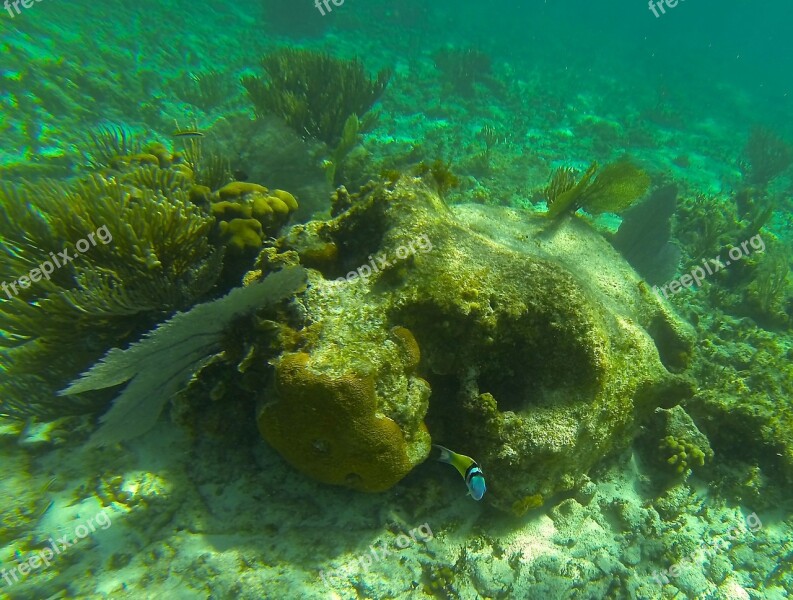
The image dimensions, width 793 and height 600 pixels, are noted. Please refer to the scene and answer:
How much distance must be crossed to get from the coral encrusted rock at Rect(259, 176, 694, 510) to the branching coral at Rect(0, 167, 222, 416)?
92cm

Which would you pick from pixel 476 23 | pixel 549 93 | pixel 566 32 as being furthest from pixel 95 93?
pixel 566 32

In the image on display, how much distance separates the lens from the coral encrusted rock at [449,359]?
267 cm

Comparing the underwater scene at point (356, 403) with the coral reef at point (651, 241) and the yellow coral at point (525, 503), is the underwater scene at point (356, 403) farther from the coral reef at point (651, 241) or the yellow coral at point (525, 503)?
the coral reef at point (651, 241)

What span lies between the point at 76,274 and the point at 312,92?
6.62m

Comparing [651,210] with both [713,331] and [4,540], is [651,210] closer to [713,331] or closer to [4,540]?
[713,331]

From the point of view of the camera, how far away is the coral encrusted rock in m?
2.67

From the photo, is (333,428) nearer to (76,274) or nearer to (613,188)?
(76,274)

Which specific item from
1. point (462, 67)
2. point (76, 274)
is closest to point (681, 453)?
point (76, 274)

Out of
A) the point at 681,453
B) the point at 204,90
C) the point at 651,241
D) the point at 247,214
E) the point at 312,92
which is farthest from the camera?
the point at 204,90

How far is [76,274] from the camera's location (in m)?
2.74

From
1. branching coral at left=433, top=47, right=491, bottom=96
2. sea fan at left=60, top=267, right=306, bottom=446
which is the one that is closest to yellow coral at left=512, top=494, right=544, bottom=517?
sea fan at left=60, top=267, right=306, bottom=446

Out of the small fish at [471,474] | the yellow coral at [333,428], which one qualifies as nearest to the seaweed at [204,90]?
the yellow coral at [333,428]

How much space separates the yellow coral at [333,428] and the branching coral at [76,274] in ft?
4.55

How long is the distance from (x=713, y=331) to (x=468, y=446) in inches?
219
